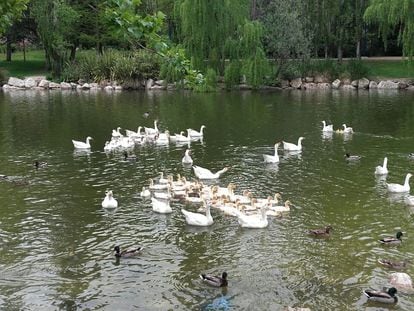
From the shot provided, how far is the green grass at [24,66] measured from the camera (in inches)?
2837

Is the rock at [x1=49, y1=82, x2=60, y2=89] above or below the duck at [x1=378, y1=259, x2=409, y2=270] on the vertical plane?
above

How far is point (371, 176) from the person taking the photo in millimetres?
22484

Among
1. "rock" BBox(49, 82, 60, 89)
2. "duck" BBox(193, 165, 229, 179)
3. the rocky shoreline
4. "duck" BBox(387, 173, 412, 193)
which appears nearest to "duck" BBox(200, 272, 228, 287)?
"duck" BBox(387, 173, 412, 193)

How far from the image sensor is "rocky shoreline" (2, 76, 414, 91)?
59475mm

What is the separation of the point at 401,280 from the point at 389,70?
54929 millimetres

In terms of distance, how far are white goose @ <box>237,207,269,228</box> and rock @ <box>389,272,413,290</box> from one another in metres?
4.60

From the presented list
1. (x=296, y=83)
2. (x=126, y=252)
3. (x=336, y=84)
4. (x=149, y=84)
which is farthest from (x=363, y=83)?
(x=126, y=252)

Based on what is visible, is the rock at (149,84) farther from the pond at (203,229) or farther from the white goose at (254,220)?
the white goose at (254,220)

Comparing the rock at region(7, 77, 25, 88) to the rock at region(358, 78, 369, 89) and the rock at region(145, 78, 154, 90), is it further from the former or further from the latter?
the rock at region(358, 78, 369, 89)

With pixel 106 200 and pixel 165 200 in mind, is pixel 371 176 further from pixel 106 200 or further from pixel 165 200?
pixel 106 200

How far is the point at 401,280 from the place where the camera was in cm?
1269

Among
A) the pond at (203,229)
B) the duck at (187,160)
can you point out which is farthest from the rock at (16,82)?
the duck at (187,160)

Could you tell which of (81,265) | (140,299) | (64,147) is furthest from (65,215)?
(64,147)

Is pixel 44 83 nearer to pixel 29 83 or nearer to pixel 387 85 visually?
pixel 29 83
